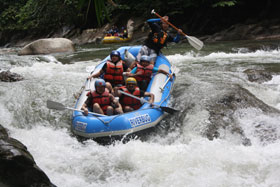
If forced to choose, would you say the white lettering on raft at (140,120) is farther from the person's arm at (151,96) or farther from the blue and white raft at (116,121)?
the person's arm at (151,96)

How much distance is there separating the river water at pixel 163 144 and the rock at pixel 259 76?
0.13 meters

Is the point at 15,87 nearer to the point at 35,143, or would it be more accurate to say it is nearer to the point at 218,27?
the point at 35,143

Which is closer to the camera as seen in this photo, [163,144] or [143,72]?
[163,144]

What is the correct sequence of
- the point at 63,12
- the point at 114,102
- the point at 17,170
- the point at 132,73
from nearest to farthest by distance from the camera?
the point at 17,170 → the point at 114,102 → the point at 132,73 → the point at 63,12

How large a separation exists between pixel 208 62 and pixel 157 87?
3596mm

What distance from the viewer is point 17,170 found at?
93.5 inches

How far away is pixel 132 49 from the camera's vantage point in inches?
249

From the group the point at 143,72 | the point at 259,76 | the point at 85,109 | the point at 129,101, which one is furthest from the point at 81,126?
the point at 259,76

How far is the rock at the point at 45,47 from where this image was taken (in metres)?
10.9

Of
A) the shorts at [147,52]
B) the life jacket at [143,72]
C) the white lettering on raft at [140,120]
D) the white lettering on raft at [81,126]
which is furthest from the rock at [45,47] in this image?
the white lettering on raft at [140,120]

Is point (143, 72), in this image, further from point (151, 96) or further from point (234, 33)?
point (234, 33)

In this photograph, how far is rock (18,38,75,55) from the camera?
35.9 feet

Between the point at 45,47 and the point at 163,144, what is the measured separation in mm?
8151

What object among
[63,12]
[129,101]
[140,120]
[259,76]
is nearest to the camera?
[140,120]
